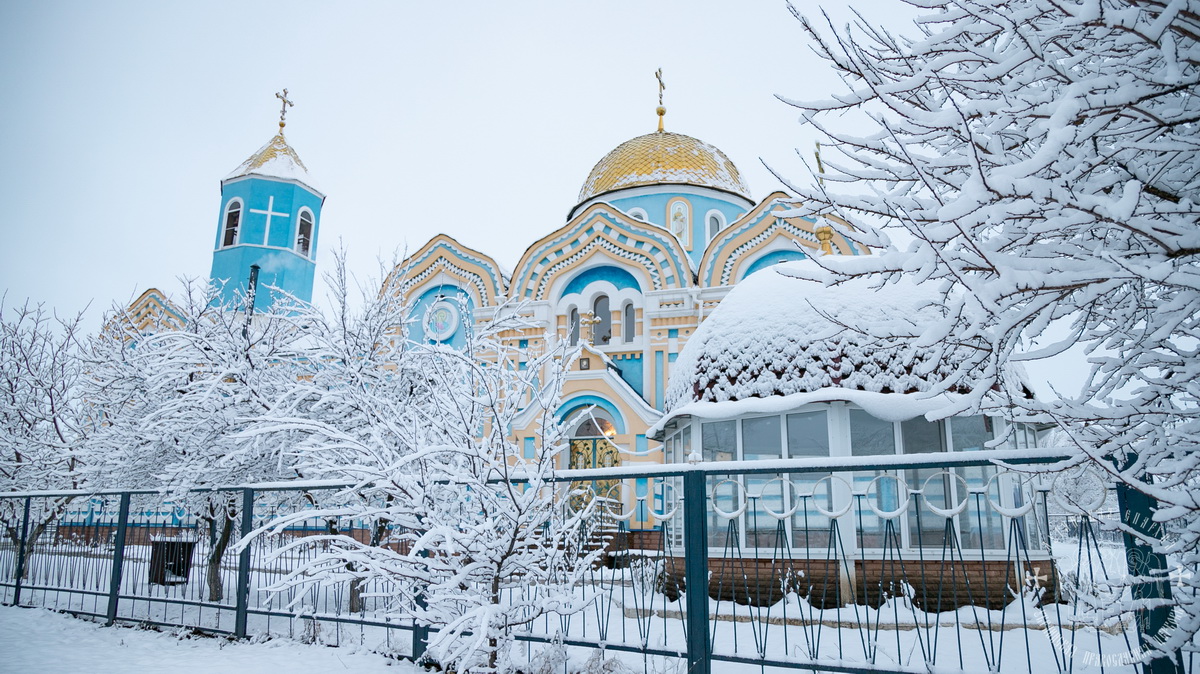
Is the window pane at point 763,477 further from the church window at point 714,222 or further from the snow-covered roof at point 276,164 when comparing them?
the snow-covered roof at point 276,164

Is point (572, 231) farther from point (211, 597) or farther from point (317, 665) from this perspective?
point (317, 665)

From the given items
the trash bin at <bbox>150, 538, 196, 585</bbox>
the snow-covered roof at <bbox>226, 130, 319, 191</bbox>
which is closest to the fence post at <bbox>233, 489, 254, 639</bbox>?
the trash bin at <bbox>150, 538, 196, 585</bbox>

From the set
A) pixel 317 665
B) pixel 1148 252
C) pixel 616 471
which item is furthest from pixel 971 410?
pixel 317 665

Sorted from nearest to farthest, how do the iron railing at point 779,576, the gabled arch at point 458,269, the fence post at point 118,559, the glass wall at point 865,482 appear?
the iron railing at point 779,576, the fence post at point 118,559, the glass wall at point 865,482, the gabled arch at point 458,269

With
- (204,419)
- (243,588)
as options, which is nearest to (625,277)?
(204,419)

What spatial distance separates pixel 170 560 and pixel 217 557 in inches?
52.0

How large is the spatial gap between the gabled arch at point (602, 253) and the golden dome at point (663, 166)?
3954mm

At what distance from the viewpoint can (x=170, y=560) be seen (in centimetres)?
950

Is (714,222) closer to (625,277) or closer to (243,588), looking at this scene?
(625,277)

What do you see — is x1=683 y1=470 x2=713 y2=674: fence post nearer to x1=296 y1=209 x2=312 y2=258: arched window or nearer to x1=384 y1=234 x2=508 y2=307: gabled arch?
x1=384 y1=234 x2=508 y2=307: gabled arch

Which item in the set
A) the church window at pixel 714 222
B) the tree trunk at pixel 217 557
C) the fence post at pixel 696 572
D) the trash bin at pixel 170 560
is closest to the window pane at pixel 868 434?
the fence post at pixel 696 572

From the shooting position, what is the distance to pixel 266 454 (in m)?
8.59

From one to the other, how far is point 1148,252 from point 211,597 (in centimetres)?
852

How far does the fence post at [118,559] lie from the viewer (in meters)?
7.33
